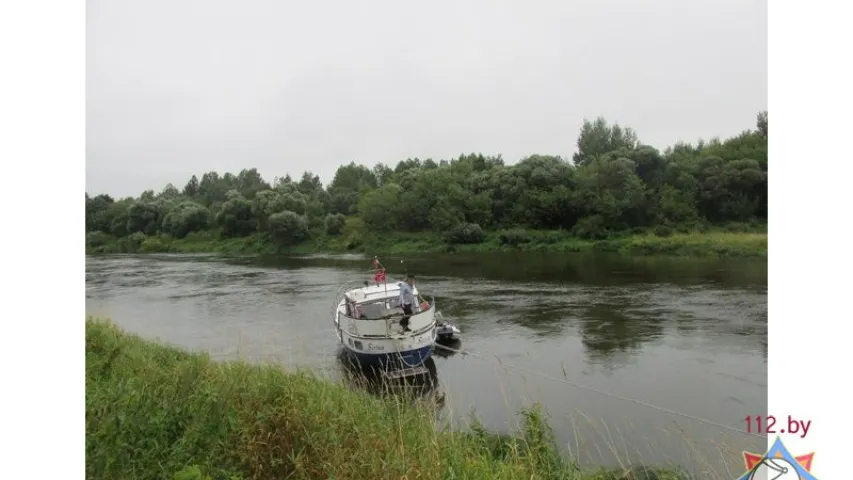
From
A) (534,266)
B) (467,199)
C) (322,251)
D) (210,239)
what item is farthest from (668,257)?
(210,239)

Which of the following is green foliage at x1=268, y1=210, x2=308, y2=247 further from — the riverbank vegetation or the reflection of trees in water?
the reflection of trees in water

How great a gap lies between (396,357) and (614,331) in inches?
183

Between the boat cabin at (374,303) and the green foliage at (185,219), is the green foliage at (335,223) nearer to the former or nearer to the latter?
the green foliage at (185,219)

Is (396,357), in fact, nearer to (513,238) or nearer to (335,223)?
(513,238)

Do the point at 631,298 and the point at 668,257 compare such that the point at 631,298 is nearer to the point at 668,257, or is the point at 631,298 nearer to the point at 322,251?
the point at 668,257

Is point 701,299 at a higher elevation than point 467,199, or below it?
below

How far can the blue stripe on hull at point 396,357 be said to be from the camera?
27.8ft

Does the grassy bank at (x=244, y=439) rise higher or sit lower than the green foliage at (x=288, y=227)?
lower

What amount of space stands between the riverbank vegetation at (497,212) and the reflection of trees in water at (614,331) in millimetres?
4428

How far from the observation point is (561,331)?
10.7m

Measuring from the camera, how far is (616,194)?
66.5 feet

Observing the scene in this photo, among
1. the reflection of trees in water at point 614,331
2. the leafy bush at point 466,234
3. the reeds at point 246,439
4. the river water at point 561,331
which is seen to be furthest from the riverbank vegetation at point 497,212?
the reeds at point 246,439

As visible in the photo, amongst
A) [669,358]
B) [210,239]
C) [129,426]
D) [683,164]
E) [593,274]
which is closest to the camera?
[129,426]

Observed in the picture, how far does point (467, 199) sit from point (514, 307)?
5972 mm
